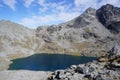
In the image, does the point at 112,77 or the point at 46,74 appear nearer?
the point at 112,77

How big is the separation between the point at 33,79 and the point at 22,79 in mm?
3935

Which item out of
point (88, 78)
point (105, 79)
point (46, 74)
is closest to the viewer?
point (105, 79)

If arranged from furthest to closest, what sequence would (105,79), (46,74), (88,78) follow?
1. (46,74)
2. (88,78)
3. (105,79)

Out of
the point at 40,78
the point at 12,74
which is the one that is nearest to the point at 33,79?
the point at 40,78

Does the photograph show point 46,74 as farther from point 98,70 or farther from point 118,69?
point 118,69

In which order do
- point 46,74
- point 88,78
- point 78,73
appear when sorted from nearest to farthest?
point 88,78 → point 78,73 → point 46,74

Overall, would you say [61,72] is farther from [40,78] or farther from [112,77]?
[112,77]

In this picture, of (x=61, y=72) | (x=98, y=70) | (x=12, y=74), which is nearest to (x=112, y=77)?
(x=98, y=70)

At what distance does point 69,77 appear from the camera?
67938 millimetres

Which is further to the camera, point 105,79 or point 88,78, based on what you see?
point 88,78

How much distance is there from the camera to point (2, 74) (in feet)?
259

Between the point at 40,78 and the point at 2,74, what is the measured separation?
15.1 m

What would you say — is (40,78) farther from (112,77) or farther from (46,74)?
(112,77)

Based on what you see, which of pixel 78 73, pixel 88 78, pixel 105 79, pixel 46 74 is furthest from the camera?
pixel 46 74
